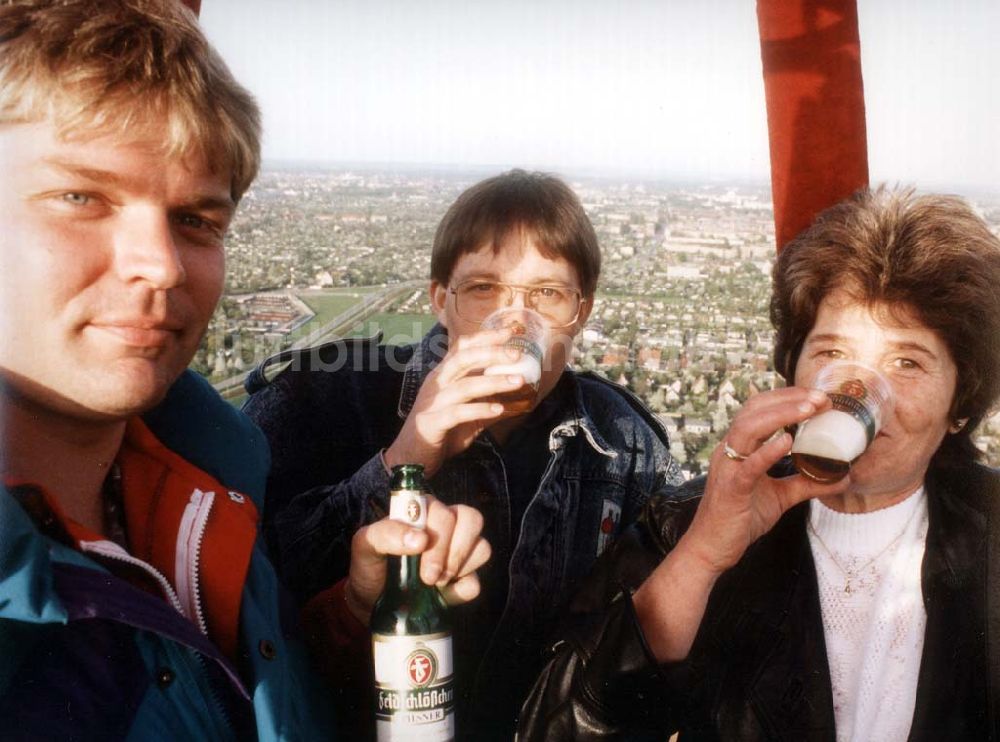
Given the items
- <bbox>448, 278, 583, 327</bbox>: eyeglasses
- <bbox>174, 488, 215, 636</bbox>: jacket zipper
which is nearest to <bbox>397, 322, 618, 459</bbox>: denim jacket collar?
<bbox>448, 278, 583, 327</bbox>: eyeglasses

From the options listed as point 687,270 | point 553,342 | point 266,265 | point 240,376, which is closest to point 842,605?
point 553,342

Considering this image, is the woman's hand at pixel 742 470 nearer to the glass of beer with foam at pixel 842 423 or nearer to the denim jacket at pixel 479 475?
the glass of beer with foam at pixel 842 423

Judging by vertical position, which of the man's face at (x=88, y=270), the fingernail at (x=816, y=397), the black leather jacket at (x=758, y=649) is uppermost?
the man's face at (x=88, y=270)

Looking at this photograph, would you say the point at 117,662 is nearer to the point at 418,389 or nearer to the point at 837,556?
the point at 418,389

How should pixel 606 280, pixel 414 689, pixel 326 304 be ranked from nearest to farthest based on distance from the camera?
pixel 414 689 < pixel 606 280 < pixel 326 304

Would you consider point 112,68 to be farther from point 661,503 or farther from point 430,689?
point 661,503

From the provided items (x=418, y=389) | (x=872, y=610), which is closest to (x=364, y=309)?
(x=418, y=389)

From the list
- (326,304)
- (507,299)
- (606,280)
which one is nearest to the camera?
(507,299)

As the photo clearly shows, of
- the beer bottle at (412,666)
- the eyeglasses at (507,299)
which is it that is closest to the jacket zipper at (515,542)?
the eyeglasses at (507,299)
